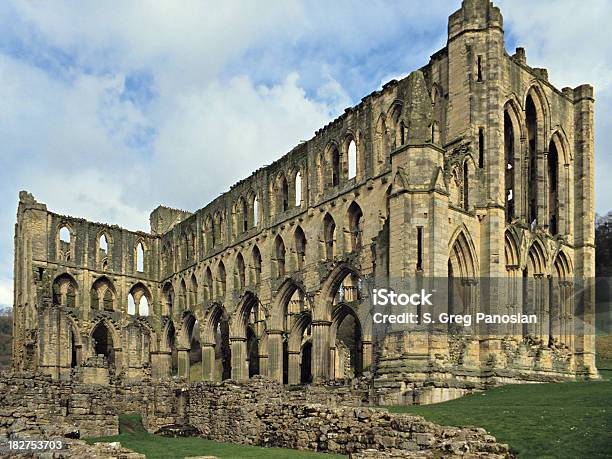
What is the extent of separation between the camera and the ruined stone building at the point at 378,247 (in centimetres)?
2520

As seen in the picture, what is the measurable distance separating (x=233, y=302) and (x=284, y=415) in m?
23.9

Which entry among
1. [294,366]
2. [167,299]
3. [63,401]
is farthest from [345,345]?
[63,401]

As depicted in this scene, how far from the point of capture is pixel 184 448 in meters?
17.6

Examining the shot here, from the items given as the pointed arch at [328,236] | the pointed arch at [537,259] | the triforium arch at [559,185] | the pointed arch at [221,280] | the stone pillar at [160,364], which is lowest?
the stone pillar at [160,364]

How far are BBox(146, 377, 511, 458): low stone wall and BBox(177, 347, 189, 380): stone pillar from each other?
21.0m

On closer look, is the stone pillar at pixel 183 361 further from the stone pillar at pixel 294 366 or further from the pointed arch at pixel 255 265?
the stone pillar at pixel 294 366

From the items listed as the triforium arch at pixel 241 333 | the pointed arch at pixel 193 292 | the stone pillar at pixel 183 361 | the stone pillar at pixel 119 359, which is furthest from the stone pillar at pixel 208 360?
the stone pillar at pixel 119 359

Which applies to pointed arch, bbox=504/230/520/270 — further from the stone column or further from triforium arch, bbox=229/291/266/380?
triforium arch, bbox=229/291/266/380

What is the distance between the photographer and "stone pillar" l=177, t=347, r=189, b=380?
45844 millimetres

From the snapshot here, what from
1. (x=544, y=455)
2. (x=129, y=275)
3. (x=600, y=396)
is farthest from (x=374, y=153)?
(x=129, y=275)

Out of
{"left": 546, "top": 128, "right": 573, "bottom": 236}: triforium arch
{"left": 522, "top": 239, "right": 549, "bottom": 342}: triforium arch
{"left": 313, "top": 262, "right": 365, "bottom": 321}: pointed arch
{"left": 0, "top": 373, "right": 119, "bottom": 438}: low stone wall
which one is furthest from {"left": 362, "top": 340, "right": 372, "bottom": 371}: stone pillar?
{"left": 0, "top": 373, "right": 119, "bottom": 438}: low stone wall

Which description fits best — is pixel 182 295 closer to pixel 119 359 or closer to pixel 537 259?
pixel 119 359

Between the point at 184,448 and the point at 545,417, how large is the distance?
8.23m

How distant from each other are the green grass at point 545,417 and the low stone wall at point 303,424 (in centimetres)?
124
